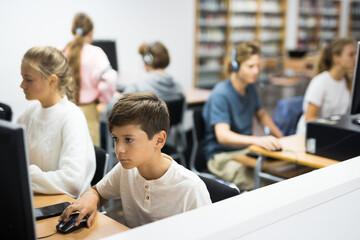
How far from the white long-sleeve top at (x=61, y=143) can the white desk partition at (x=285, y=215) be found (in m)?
0.62

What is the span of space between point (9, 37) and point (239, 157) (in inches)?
55.9

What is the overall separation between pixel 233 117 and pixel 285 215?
1399 millimetres

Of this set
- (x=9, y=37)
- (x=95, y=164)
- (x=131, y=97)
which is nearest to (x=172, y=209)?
(x=131, y=97)

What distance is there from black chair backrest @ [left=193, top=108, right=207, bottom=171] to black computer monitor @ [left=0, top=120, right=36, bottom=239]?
1.71 metres

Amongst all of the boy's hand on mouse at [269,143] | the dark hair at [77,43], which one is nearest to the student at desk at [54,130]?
the dark hair at [77,43]

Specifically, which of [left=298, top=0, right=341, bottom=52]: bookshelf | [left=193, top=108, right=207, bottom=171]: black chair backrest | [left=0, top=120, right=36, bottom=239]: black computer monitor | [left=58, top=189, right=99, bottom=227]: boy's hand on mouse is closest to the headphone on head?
[left=193, top=108, right=207, bottom=171]: black chair backrest

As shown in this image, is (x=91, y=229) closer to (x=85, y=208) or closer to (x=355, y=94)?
(x=85, y=208)

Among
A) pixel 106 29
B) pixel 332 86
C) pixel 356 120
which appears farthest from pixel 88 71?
pixel 106 29

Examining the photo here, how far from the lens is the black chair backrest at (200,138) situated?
251 centimetres

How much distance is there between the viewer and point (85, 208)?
1.24 metres

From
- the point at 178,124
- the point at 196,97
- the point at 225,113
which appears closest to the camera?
the point at 225,113

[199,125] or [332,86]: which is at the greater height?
[332,86]

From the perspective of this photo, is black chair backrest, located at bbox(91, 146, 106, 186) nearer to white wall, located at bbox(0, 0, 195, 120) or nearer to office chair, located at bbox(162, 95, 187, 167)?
white wall, located at bbox(0, 0, 195, 120)

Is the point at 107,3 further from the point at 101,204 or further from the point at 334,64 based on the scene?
the point at 101,204
